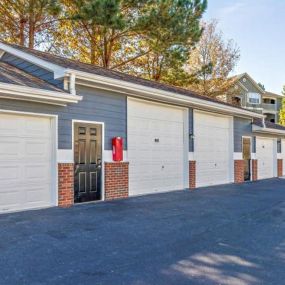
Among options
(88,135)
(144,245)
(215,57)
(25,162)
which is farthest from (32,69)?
(215,57)

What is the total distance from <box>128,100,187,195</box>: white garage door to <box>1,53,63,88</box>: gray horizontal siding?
2.44m

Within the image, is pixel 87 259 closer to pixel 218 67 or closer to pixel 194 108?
pixel 194 108

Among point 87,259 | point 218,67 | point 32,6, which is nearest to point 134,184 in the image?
point 87,259

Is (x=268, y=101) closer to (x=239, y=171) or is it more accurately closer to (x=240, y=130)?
(x=240, y=130)

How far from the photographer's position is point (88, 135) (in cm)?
883

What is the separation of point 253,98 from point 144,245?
32958mm

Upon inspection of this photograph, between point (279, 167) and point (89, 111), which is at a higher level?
point (89, 111)

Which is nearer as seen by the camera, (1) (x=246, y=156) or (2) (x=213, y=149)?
(2) (x=213, y=149)

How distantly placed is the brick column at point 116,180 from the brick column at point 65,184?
120 cm

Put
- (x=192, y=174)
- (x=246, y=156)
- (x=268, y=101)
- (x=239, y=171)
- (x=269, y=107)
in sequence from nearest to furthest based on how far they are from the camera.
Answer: (x=192, y=174)
(x=239, y=171)
(x=246, y=156)
(x=269, y=107)
(x=268, y=101)

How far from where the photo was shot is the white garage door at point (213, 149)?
1279cm

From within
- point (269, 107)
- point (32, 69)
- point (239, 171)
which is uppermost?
point (269, 107)

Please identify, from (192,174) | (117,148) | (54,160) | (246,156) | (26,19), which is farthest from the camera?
(246,156)

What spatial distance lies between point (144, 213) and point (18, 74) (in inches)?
179
